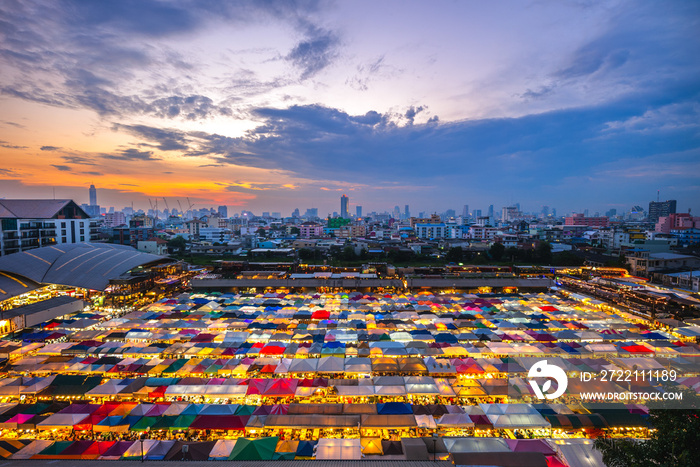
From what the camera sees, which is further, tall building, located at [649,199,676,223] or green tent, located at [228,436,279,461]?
tall building, located at [649,199,676,223]

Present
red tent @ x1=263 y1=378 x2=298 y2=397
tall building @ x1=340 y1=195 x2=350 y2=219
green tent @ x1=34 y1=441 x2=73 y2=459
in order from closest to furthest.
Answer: green tent @ x1=34 y1=441 x2=73 y2=459 → red tent @ x1=263 y1=378 x2=298 y2=397 → tall building @ x1=340 y1=195 x2=350 y2=219

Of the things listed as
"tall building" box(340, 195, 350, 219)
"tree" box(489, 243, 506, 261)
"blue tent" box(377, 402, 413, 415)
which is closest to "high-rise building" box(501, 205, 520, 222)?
"tall building" box(340, 195, 350, 219)

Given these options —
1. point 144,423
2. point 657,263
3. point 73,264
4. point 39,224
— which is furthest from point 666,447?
point 39,224

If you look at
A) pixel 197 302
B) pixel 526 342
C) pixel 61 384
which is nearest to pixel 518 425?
pixel 526 342

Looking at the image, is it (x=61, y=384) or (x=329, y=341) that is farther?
(x=329, y=341)

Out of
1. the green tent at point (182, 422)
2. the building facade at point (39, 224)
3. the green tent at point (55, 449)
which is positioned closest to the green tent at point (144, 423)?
the green tent at point (182, 422)

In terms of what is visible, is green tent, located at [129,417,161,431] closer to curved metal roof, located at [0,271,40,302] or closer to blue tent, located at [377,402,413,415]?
blue tent, located at [377,402,413,415]

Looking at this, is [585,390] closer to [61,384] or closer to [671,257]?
[61,384]
